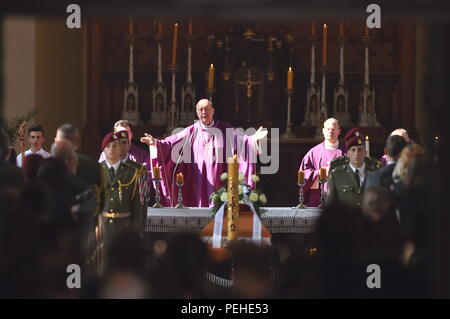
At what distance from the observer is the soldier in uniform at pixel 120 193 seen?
29.3 ft

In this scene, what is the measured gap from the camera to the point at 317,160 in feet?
38.2

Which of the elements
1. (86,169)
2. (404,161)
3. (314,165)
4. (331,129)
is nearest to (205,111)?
(314,165)

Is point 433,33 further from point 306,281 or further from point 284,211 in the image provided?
point 284,211

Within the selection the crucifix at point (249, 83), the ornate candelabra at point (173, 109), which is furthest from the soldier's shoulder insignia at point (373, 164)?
the crucifix at point (249, 83)

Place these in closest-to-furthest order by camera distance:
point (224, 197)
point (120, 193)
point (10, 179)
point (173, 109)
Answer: point (10, 179) → point (120, 193) → point (224, 197) → point (173, 109)

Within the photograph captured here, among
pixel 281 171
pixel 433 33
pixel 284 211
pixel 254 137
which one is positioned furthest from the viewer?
pixel 281 171

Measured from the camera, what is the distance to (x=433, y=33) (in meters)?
5.67

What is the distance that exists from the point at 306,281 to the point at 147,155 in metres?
6.66

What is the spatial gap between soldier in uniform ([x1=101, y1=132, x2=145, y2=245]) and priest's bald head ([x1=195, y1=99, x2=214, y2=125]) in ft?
9.17

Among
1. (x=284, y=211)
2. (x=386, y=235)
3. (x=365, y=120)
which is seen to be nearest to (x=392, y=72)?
(x=365, y=120)

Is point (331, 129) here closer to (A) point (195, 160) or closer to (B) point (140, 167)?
(A) point (195, 160)

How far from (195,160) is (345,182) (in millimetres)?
3352

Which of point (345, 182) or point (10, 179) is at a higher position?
point (10, 179)

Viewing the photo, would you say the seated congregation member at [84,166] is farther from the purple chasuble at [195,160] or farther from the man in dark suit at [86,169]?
the purple chasuble at [195,160]
